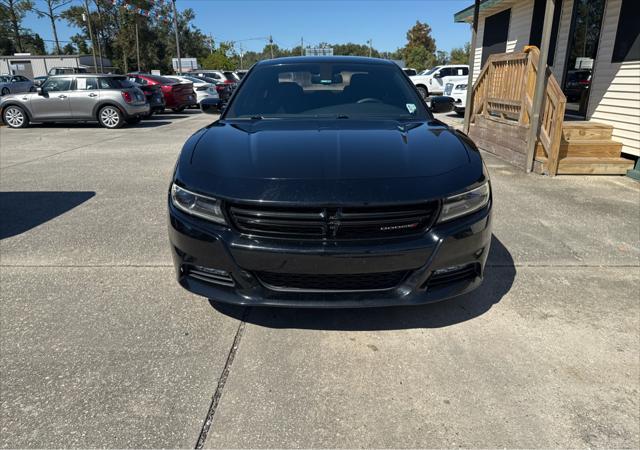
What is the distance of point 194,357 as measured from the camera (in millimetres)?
2340

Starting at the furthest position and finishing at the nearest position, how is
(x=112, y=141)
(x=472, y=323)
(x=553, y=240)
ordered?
(x=112, y=141) < (x=553, y=240) < (x=472, y=323)

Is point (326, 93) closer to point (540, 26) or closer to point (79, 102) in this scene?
point (540, 26)

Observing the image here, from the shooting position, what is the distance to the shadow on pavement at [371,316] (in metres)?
2.62

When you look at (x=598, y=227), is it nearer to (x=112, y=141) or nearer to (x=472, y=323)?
(x=472, y=323)

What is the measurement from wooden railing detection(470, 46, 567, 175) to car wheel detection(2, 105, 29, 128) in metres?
12.7

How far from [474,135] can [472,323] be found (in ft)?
23.9

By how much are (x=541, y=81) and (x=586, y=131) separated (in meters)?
1.31

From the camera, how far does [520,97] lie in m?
7.14

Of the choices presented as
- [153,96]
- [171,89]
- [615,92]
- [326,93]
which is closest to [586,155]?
[615,92]

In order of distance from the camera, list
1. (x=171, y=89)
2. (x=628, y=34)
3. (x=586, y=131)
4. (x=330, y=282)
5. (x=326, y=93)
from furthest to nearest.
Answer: (x=171, y=89) → (x=628, y=34) → (x=586, y=131) → (x=326, y=93) → (x=330, y=282)

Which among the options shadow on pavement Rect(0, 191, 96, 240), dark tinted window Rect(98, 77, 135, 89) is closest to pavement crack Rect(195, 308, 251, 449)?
shadow on pavement Rect(0, 191, 96, 240)

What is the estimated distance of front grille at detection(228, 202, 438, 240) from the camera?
2.10 m

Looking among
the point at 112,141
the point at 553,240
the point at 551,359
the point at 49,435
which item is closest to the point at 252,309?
the point at 49,435

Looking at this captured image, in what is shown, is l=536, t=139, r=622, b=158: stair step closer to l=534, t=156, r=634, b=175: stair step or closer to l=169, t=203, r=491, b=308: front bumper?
l=534, t=156, r=634, b=175: stair step
